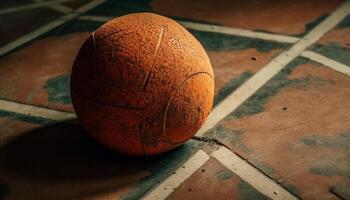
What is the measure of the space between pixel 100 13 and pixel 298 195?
339 centimetres

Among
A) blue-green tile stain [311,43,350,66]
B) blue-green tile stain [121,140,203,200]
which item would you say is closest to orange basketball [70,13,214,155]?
blue-green tile stain [121,140,203,200]

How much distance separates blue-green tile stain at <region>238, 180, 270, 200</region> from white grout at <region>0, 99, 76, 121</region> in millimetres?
1410

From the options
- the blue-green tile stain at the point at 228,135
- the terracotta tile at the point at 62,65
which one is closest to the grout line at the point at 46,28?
the terracotta tile at the point at 62,65

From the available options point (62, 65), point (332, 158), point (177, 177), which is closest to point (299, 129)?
point (332, 158)

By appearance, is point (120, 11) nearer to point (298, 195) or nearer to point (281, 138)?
point (281, 138)

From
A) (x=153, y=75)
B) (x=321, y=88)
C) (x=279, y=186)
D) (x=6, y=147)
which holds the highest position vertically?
(x=153, y=75)

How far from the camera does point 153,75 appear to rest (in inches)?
96.6

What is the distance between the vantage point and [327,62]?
369 cm

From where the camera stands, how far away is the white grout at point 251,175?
2523 millimetres

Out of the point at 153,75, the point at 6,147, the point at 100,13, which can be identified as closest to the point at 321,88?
the point at 153,75

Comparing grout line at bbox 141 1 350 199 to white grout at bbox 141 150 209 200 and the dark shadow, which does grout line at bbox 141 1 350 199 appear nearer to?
white grout at bbox 141 150 209 200

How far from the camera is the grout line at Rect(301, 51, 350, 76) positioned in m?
3.58

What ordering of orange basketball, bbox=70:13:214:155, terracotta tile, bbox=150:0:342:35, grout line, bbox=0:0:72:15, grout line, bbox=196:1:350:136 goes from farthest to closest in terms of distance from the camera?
grout line, bbox=0:0:72:15
terracotta tile, bbox=150:0:342:35
grout line, bbox=196:1:350:136
orange basketball, bbox=70:13:214:155

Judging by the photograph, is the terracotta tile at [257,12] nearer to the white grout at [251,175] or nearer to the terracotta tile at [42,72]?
the terracotta tile at [42,72]
